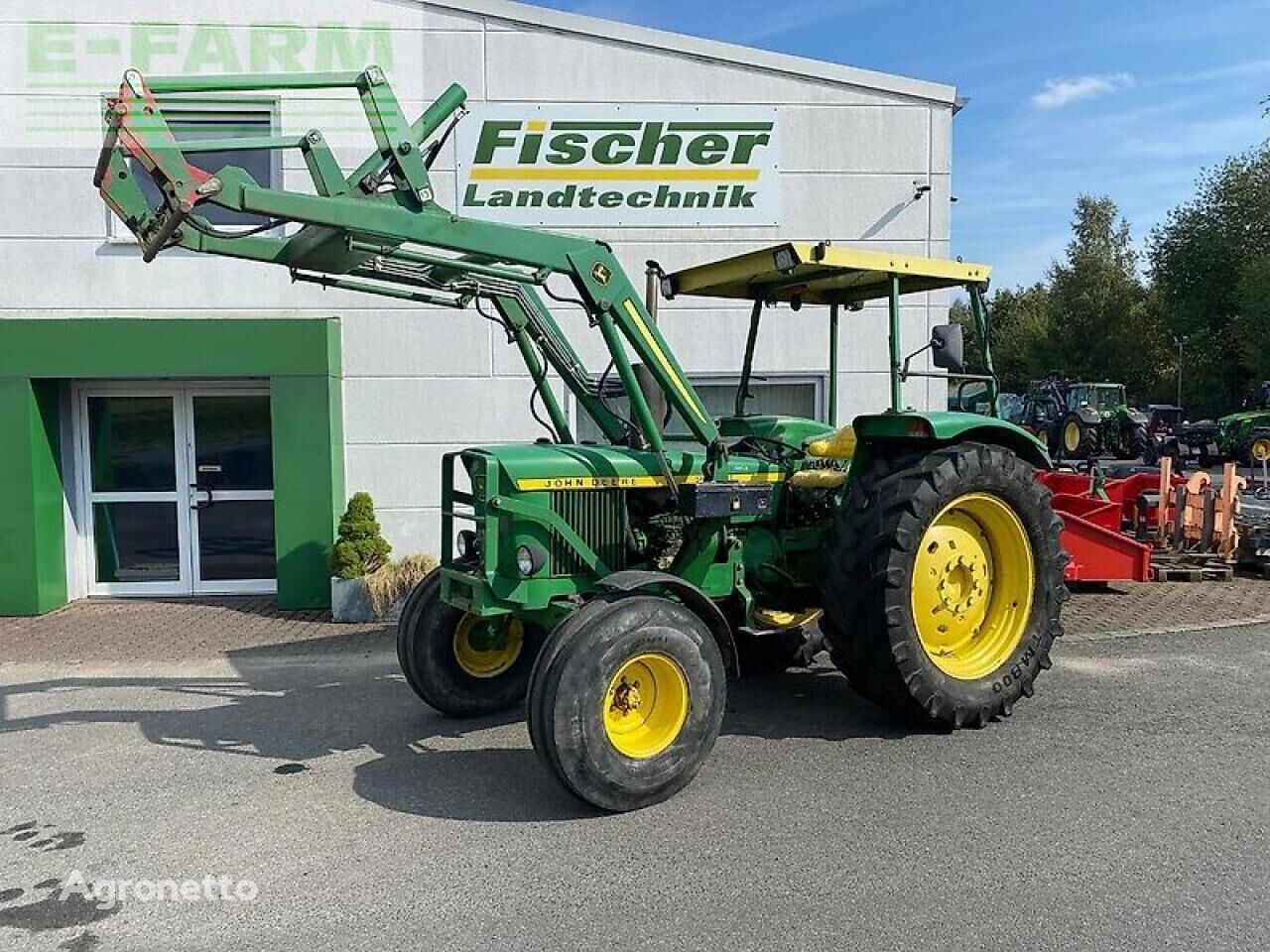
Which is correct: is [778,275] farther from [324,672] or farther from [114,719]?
[114,719]

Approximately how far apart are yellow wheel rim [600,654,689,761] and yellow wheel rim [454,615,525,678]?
1.42 meters

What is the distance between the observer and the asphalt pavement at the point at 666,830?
3.46 m

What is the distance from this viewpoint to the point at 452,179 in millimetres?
9305

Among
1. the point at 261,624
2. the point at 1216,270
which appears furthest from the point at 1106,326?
A: the point at 261,624

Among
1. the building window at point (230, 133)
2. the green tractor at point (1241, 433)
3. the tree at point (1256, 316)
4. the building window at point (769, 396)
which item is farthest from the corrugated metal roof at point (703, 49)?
the tree at point (1256, 316)

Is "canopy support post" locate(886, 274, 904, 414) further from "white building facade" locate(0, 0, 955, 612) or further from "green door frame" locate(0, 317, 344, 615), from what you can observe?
"green door frame" locate(0, 317, 344, 615)

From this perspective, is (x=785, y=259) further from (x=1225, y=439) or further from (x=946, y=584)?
(x=1225, y=439)

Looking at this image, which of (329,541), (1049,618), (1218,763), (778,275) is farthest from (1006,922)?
(329,541)

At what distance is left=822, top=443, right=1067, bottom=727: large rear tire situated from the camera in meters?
5.09

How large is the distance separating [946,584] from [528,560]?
2257 millimetres

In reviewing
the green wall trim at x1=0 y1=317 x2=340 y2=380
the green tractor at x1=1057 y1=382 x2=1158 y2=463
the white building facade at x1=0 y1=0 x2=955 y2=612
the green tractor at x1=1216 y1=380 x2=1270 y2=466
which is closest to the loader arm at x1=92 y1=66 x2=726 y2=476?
the green wall trim at x1=0 y1=317 x2=340 y2=380

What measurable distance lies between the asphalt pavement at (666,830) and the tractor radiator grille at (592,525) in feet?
3.30

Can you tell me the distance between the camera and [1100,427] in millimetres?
23047

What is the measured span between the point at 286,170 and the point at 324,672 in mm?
4706
